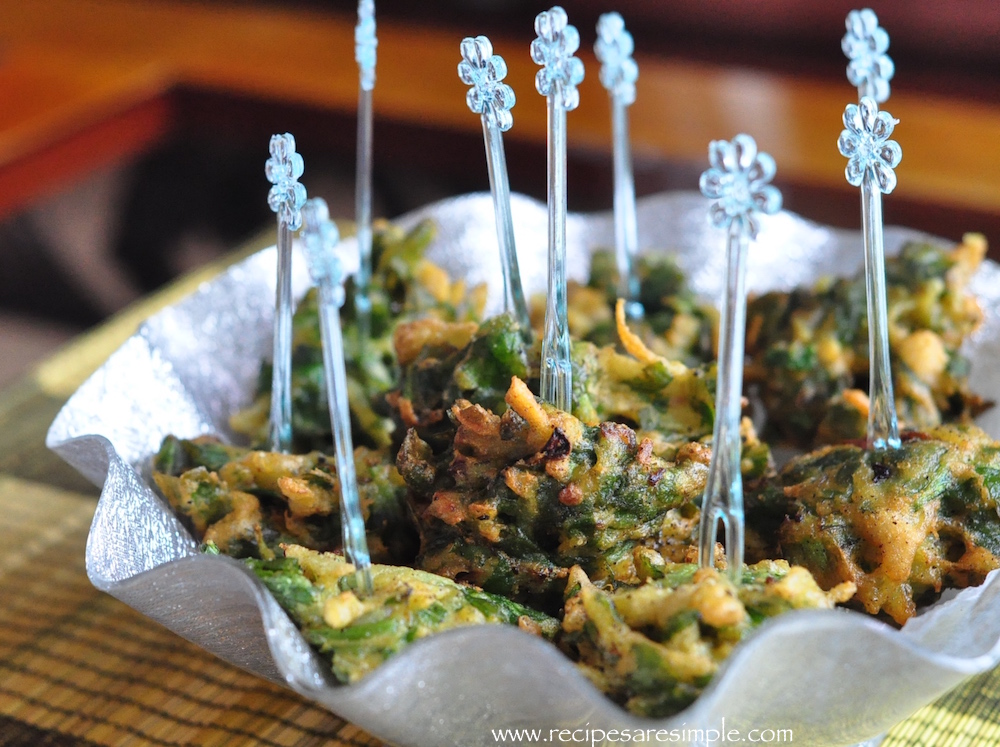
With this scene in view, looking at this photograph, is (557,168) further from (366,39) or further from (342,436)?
(366,39)

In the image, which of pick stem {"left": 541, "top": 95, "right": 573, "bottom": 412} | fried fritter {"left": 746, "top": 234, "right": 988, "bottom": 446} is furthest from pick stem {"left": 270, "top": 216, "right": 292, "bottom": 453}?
fried fritter {"left": 746, "top": 234, "right": 988, "bottom": 446}

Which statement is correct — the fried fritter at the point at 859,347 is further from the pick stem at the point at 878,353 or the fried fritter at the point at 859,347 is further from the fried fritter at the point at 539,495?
the fried fritter at the point at 539,495

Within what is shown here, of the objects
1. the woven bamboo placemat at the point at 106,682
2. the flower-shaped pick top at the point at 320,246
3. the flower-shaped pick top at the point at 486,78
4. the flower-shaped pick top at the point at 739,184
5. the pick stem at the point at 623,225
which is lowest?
the woven bamboo placemat at the point at 106,682

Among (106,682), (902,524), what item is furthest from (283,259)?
(902,524)

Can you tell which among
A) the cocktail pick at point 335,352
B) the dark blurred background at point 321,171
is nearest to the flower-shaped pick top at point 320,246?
the cocktail pick at point 335,352

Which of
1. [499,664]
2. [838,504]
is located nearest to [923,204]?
[838,504]

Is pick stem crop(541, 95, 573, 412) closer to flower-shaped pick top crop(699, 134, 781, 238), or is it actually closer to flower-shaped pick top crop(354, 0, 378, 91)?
flower-shaped pick top crop(699, 134, 781, 238)
